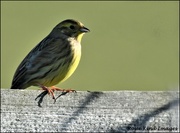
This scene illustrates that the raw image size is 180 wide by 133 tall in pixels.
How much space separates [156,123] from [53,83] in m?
1.82

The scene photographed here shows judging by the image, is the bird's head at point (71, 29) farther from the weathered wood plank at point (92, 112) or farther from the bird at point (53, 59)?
the weathered wood plank at point (92, 112)

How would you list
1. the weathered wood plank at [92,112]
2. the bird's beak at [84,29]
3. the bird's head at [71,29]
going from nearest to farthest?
the weathered wood plank at [92,112], the bird's beak at [84,29], the bird's head at [71,29]

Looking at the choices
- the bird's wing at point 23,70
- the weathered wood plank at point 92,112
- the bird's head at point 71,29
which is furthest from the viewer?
the bird's head at point 71,29

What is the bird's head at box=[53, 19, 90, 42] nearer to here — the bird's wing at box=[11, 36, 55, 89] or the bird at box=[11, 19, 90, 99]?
the bird at box=[11, 19, 90, 99]

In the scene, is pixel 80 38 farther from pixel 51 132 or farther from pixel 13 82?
pixel 51 132

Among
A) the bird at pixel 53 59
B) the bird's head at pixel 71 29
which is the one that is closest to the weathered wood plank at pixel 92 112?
the bird at pixel 53 59

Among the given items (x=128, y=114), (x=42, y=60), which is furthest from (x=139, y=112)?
(x=42, y=60)

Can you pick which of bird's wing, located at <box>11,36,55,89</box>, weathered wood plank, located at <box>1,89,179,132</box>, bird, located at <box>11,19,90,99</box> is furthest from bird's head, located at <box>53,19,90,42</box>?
weathered wood plank, located at <box>1,89,179,132</box>

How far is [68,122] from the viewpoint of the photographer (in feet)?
5.62

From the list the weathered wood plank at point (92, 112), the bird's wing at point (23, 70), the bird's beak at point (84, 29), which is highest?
the bird's beak at point (84, 29)

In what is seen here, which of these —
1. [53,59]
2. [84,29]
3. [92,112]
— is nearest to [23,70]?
[53,59]

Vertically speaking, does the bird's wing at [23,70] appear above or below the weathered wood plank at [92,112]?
above

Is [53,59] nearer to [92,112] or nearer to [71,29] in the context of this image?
[71,29]

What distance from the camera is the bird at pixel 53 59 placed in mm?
3529
